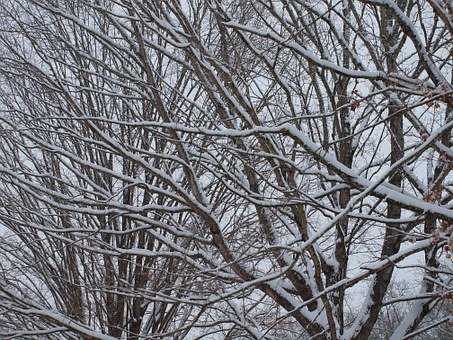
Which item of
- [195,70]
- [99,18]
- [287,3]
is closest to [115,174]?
[195,70]

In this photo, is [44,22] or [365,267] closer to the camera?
[365,267]

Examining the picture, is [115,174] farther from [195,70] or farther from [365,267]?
[365,267]

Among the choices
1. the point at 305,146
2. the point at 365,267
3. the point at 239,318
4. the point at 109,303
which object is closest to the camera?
the point at 365,267

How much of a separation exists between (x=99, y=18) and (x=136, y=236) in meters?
2.82

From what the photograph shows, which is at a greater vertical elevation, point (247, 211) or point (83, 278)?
point (247, 211)

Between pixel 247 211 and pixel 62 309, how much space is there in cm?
275

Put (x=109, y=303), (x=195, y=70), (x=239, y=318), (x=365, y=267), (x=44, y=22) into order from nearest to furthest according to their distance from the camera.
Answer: (x=365, y=267) → (x=195, y=70) → (x=239, y=318) → (x=44, y=22) → (x=109, y=303)

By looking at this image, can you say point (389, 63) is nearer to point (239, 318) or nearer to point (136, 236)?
point (239, 318)

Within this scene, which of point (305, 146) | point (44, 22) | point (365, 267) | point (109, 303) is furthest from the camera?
point (109, 303)

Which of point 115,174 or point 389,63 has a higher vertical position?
point 389,63

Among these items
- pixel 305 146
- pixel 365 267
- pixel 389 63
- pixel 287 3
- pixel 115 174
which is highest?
pixel 287 3

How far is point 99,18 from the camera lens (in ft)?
22.3

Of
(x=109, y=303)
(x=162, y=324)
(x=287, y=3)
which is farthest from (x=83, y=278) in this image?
(x=287, y=3)

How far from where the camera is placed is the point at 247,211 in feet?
23.5
